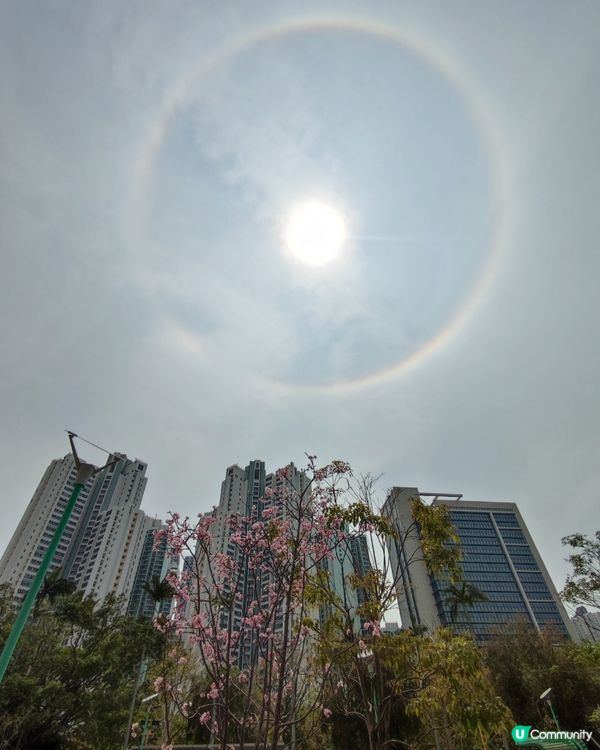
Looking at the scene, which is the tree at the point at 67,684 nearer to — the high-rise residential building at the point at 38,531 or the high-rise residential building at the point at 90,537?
the high-rise residential building at the point at 90,537

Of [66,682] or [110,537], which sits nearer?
[66,682]

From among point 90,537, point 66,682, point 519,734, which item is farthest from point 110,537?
point 519,734

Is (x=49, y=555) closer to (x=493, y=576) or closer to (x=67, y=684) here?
(x=67, y=684)

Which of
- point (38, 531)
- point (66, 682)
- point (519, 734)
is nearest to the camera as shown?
point (519, 734)

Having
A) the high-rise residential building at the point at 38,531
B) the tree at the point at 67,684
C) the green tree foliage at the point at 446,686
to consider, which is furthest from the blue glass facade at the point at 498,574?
the high-rise residential building at the point at 38,531

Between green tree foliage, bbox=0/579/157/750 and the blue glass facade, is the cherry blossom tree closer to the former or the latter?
green tree foliage, bbox=0/579/157/750

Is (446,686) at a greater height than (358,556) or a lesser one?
lesser

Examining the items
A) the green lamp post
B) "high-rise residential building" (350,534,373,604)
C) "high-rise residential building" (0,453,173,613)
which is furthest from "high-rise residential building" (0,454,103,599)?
"high-rise residential building" (350,534,373,604)

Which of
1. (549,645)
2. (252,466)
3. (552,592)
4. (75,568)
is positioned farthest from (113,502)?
(552,592)

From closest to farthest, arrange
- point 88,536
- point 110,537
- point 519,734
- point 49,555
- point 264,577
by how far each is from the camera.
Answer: point 49,555, point 264,577, point 519,734, point 110,537, point 88,536
